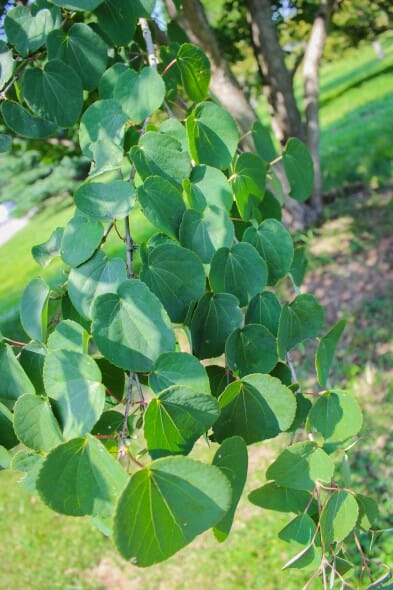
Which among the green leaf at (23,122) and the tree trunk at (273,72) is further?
the tree trunk at (273,72)

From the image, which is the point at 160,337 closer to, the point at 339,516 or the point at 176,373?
the point at 176,373

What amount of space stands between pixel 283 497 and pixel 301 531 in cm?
4

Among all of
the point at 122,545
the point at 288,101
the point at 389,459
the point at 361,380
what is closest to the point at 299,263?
the point at 122,545

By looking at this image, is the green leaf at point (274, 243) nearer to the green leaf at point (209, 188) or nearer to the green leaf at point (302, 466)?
the green leaf at point (209, 188)

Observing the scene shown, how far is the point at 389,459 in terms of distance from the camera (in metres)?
2.00

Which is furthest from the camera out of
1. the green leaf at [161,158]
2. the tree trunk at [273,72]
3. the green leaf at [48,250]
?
the tree trunk at [273,72]

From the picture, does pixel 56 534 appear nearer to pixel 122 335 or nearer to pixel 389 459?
pixel 389 459

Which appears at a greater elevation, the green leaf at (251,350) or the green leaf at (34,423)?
the green leaf at (34,423)

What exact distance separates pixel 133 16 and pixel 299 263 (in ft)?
1.46

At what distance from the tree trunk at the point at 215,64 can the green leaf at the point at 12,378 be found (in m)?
1.92

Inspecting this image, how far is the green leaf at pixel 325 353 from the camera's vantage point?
25.5 inches

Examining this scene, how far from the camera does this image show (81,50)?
0.81 m

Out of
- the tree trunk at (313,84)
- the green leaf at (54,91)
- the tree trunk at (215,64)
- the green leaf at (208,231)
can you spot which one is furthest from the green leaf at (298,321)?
the tree trunk at (313,84)

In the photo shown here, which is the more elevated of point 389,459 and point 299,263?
point 299,263
